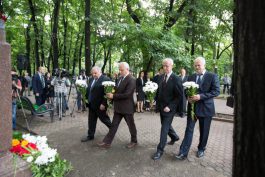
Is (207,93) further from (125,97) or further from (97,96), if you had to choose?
(97,96)

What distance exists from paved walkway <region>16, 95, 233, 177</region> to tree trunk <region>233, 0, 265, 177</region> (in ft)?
11.7

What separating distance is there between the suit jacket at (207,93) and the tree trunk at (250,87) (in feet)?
13.3

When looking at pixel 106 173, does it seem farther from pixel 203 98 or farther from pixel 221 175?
pixel 203 98

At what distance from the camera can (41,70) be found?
10875mm

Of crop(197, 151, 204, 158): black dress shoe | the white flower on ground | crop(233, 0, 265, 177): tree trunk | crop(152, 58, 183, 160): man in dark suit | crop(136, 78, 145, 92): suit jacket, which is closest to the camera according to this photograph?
crop(233, 0, 265, 177): tree trunk

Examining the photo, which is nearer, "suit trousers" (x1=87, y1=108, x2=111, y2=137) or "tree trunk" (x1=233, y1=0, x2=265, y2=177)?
"tree trunk" (x1=233, y1=0, x2=265, y2=177)

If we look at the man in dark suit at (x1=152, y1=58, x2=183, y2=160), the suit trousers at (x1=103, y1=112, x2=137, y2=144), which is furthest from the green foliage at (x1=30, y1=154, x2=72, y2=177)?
the man in dark suit at (x1=152, y1=58, x2=183, y2=160)

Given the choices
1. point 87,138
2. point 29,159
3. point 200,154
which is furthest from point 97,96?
point 29,159

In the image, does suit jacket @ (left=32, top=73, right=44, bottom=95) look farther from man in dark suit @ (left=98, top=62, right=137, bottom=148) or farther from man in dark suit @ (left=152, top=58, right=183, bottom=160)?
man in dark suit @ (left=152, top=58, right=183, bottom=160)

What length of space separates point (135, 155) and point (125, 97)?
1.35 m

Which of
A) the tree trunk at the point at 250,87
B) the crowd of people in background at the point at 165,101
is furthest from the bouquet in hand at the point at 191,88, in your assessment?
the tree trunk at the point at 250,87

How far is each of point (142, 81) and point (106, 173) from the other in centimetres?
695

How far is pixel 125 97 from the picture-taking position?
5824 mm

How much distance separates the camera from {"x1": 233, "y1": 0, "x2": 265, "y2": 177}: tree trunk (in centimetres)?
104
